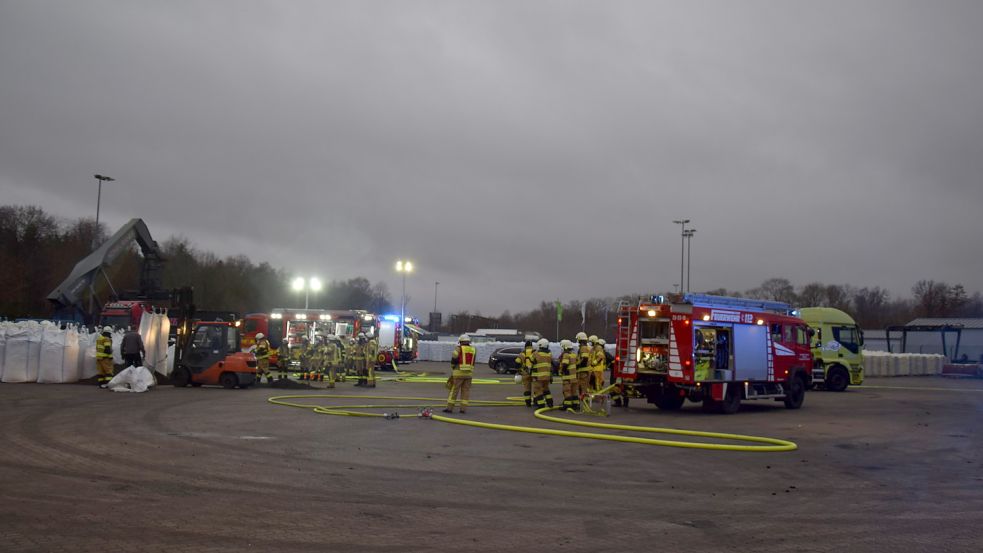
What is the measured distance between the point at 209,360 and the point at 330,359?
4.22 meters

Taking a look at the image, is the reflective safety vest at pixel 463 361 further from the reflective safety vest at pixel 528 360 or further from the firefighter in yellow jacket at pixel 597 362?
the firefighter in yellow jacket at pixel 597 362

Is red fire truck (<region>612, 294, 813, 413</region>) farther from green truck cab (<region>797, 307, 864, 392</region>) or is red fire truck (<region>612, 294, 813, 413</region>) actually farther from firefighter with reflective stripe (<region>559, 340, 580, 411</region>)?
green truck cab (<region>797, 307, 864, 392</region>)

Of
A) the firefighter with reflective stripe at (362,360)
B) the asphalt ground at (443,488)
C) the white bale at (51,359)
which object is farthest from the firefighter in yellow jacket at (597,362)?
the white bale at (51,359)

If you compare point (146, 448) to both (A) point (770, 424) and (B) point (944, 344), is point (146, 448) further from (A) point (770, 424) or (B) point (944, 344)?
(B) point (944, 344)

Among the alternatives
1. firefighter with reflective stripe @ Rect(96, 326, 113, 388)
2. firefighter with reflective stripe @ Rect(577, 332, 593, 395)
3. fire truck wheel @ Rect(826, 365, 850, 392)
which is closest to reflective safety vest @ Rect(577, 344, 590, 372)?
firefighter with reflective stripe @ Rect(577, 332, 593, 395)

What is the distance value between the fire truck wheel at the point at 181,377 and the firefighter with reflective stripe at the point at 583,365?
41.2ft

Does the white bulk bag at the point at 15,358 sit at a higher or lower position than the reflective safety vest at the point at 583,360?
lower

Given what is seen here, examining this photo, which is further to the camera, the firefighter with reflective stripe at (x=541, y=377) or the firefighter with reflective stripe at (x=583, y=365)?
the firefighter with reflective stripe at (x=541, y=377)

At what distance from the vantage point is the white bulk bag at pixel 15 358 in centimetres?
2305

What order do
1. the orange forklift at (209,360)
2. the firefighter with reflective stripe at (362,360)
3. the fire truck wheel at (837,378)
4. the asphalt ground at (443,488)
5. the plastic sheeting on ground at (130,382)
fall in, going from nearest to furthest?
the asphalt ground at (443,488) < the plastic sheeting on ground at (130,382) < the orange forklift at (209,360) < the firefighter with reflective stripe at (362,360) < the fire truck wheel at (837,378)

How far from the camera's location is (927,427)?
1714 cm

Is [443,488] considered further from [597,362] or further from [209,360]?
[209,360]

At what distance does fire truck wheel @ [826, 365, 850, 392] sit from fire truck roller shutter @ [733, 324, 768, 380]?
38.0ft

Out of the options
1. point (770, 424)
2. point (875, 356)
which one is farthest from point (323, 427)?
point (875, 356)
